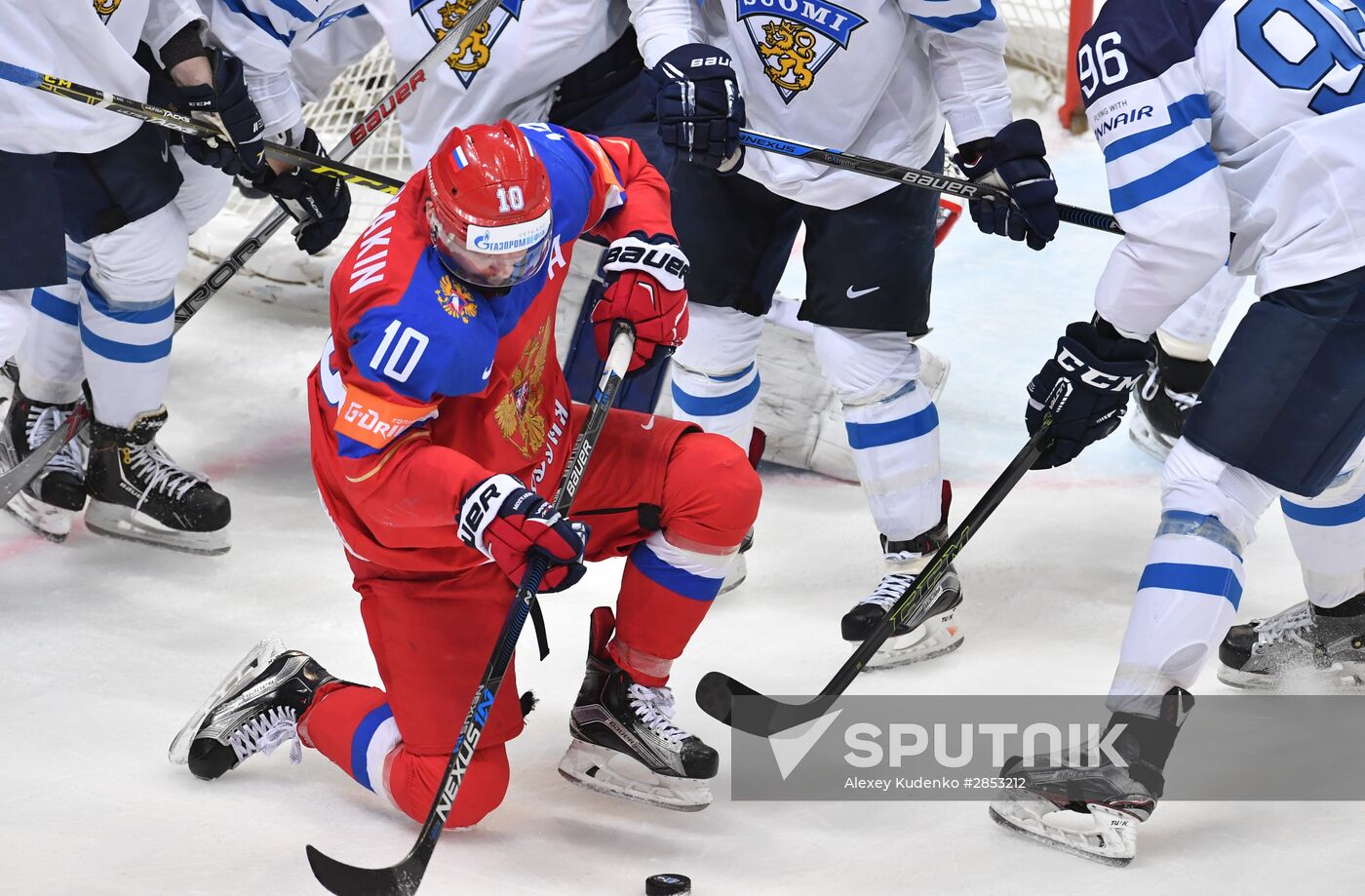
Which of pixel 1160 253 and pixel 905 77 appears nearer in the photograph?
pixel 1160 253

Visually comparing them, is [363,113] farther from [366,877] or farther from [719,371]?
[366,877]

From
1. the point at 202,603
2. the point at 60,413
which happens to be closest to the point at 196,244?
the point at 60,413

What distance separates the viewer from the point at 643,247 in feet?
8.06

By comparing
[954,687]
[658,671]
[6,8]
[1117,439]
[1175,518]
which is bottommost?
[1117,439]

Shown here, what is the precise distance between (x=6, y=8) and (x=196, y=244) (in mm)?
1794

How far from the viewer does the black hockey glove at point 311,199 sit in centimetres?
317

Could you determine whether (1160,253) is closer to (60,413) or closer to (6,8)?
(6,8)

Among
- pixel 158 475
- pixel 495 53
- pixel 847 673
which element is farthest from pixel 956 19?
pixel 158 475

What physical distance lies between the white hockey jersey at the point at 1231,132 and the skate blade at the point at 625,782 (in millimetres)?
1044

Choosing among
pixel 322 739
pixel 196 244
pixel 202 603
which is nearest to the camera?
pixel 322 739

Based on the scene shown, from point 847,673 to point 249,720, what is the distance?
3.19 ft

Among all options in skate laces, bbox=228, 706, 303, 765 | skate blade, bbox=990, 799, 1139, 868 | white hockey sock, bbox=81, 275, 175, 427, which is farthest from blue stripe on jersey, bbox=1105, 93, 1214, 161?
white hockey sock, bbox=81, 275, 175, 427

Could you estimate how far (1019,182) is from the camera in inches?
104

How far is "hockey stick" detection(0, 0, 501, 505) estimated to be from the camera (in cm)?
319
